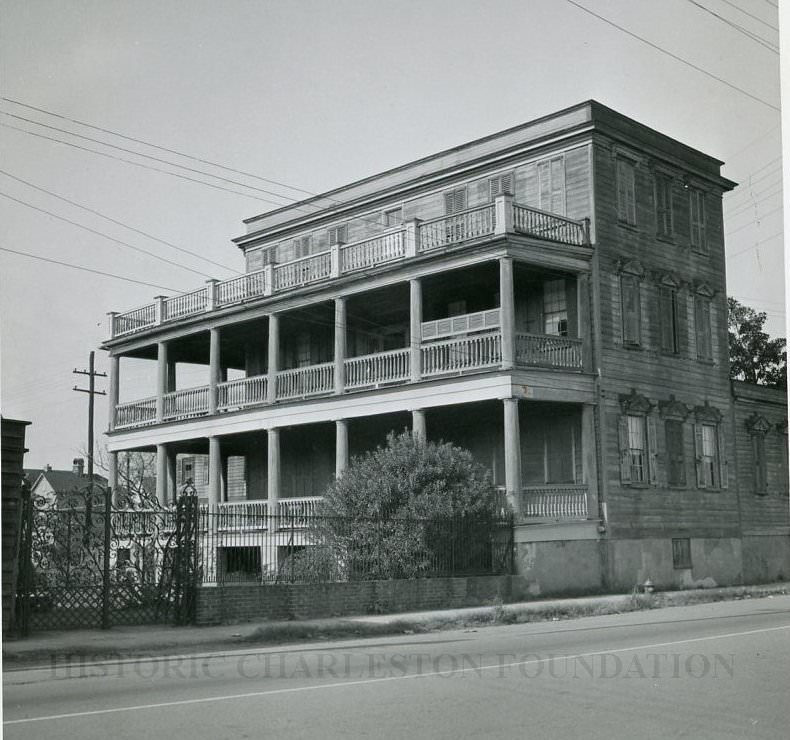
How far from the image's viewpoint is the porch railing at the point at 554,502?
2306cm

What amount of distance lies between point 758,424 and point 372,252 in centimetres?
1175

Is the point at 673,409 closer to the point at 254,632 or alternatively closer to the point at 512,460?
the point at 512,460

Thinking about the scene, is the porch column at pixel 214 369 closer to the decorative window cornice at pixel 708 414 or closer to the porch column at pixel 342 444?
the porch column at pixel 342 444

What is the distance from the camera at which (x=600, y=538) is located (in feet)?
79.0

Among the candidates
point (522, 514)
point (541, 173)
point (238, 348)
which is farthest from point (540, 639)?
point (238, 348)

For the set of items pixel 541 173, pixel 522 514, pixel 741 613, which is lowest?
pixel 741 613

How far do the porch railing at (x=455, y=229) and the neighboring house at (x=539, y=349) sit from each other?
9 cm

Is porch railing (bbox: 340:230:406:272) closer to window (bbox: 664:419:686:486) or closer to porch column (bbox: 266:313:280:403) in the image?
porch column (bbox: 266:313:280:403)

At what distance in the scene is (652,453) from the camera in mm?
25906

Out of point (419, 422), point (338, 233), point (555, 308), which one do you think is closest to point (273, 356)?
point (419, 422)

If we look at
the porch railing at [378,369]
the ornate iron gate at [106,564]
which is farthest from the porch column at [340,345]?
the ornate iron gate at [106,564]

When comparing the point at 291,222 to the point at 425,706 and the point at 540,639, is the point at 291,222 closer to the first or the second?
the point at 540,639

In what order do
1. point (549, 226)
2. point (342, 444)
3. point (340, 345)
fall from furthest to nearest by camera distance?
point (340, 345) < point (342, 444) < point (549, 226)

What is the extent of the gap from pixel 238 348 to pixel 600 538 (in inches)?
547
